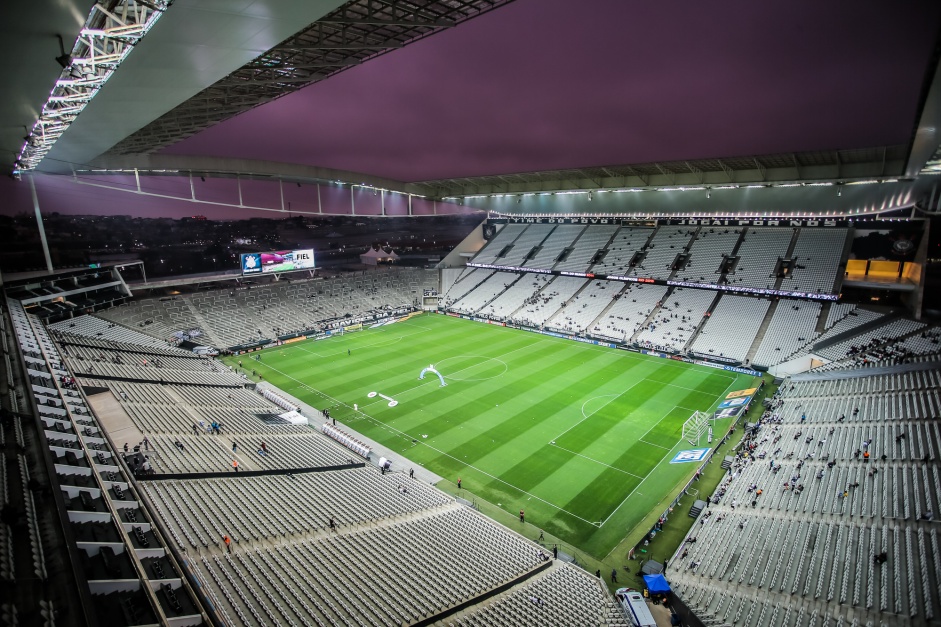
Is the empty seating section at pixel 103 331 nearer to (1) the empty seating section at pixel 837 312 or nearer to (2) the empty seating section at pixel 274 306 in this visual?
(2) the empty seating section at pixel 274 306

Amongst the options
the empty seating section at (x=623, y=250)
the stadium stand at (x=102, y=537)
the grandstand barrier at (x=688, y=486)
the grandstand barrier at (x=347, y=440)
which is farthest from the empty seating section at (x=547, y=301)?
the stadium stand at (x=102, y=537)

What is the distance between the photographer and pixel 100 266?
3881 cm

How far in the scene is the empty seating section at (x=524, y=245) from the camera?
57.4 m

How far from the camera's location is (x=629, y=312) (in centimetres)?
4266

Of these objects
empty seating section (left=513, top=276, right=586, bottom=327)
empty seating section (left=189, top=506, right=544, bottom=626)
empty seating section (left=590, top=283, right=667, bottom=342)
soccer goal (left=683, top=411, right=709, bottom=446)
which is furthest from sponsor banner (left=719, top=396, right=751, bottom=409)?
empty seating section (left=513, top=276, right=586, bottom=327)

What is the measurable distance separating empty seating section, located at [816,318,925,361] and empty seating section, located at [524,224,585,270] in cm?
2896

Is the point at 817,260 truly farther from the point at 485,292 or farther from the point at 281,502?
the point at 281,502

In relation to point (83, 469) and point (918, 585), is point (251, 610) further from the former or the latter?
point (918, 585)

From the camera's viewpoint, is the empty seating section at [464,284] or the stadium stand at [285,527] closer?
the stadium stand at [285,527]

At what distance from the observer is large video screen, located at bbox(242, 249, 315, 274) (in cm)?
4547

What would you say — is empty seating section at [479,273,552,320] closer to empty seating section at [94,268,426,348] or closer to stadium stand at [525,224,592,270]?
stadium stand at [525,224,592,270]

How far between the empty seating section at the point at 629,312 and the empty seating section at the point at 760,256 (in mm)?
6664

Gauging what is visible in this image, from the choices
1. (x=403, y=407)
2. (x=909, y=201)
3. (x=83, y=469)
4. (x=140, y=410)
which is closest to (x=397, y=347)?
(x=403, y=407)

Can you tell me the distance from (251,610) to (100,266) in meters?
40.6
